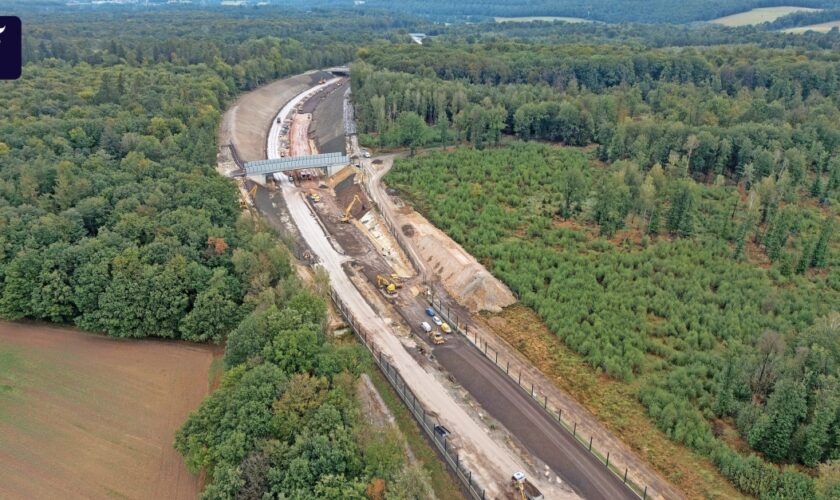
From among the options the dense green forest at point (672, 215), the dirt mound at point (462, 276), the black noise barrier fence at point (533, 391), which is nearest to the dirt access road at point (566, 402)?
the black noise barrier fence at point (533, 391)

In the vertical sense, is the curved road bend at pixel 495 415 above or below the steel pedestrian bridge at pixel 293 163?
below

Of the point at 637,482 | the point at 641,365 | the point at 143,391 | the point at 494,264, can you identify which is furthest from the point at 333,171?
the point at 637,482

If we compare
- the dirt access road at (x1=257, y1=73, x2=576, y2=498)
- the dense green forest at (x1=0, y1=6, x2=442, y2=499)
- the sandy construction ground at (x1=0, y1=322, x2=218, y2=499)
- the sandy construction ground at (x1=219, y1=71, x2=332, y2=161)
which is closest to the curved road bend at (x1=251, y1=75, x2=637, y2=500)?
the dirt access road at (x1=257, y1=73, x2=576, y2=498)

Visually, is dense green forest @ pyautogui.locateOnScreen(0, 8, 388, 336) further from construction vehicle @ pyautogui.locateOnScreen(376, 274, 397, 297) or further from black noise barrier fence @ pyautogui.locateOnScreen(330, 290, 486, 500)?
construction vehicle @ pyautogui.locateOnScreen(376, 274, 397, 297)

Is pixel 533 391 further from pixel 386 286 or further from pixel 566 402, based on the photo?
pixel 386 286

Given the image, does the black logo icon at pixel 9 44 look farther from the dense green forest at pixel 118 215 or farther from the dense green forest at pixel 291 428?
the dense green forest at pixel 291 428
